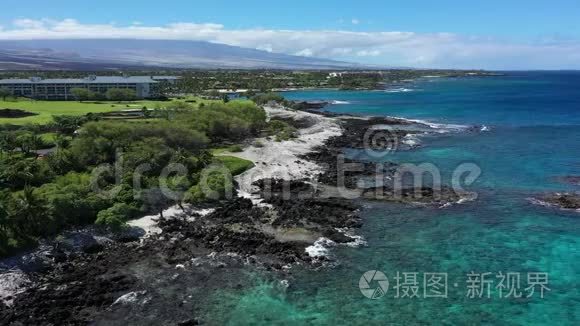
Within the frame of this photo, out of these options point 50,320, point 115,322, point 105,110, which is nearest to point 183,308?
point 115,322

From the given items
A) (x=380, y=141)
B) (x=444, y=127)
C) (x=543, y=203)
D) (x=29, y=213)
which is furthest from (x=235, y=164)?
(x=444, y=127)

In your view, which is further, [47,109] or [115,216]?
[47,109]

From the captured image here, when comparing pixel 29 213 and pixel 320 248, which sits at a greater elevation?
pixel 29 213

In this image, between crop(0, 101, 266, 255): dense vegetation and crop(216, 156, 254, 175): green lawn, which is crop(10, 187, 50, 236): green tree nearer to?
crop(0, 101, 266, 255): dense vegetation

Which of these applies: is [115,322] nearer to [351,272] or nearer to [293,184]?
[351,272]

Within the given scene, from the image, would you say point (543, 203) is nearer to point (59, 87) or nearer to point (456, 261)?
point (456, 261)
